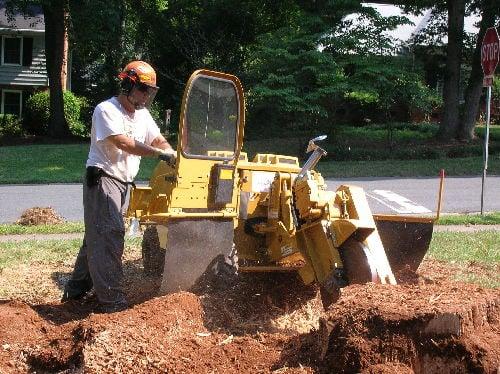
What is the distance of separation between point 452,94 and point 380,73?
4.11 meters

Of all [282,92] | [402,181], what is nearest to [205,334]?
[402,181]

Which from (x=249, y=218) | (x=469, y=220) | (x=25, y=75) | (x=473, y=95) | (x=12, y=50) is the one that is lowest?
(x=469, y=220)

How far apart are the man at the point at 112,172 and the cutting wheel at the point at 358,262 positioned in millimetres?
1643

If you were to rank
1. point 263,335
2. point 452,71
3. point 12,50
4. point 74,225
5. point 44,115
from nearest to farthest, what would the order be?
point 263,335 < point 74,225 < point 452,71 < point 44,115 < point 12,50

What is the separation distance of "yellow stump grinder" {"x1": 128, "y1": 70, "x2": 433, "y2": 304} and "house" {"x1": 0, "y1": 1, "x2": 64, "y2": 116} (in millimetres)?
32745

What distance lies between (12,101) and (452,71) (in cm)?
2315

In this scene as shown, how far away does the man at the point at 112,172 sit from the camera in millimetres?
6496

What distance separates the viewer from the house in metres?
38.4

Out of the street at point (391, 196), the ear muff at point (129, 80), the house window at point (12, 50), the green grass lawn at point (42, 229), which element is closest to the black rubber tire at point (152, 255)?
the ear muff at point (129, 80)

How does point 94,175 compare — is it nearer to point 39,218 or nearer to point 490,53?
point 39,218

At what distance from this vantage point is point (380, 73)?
22.9 meters

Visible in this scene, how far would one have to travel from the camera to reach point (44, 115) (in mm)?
32938

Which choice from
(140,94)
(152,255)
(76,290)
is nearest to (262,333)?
(76,290)

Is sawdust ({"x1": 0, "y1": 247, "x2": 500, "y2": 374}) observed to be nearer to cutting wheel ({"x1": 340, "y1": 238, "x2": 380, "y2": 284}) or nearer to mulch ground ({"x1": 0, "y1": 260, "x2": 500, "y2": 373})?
mulch ground ({"x1": 0, "y1": 260, "x2": 500, "y2": 373})
